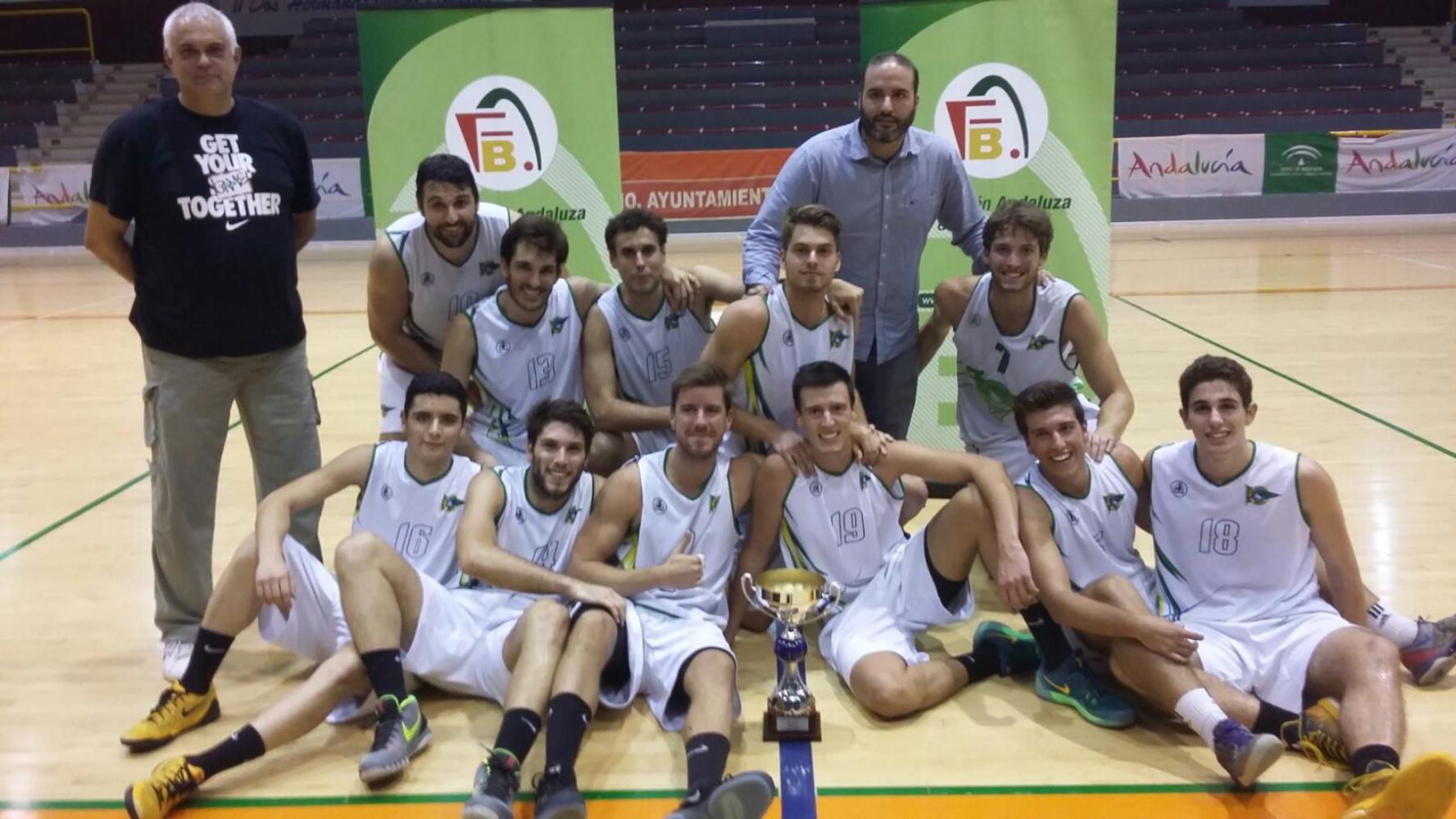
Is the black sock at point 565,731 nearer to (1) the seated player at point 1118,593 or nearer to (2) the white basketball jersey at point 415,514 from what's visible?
(2) the white basketball jersey at point 415,514

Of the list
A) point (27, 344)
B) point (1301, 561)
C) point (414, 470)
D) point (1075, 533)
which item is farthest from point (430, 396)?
point (27, 344)

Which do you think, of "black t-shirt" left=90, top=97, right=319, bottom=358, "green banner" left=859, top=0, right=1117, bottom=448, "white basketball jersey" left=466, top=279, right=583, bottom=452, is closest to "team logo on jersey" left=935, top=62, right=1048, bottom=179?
"green banner" left=859, top=0, right=1117, bottom=448

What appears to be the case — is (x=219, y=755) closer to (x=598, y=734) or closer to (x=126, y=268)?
(x=598, y=734)

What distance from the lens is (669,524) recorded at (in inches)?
150

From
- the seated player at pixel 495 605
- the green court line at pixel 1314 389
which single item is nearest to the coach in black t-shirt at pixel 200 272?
the seated player at pixel 495 605

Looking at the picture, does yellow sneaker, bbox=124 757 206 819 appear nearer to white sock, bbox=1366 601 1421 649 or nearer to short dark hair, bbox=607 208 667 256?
short dark hair, bbox=607 208 667 256

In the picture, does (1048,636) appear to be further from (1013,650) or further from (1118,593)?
(1118,593)

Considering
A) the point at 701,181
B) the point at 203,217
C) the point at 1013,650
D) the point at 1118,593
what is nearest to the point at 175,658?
the point at 203,217

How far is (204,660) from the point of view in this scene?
11.5ft

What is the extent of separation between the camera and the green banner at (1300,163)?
51.9ft

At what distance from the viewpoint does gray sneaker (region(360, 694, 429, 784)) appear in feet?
10.3

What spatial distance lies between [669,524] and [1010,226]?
1589 millimetres

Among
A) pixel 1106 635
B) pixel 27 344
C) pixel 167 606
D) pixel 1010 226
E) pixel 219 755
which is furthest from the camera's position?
pixel 27 344

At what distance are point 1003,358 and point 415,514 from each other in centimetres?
216
